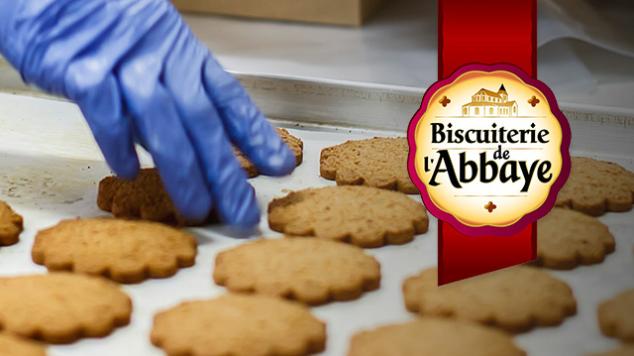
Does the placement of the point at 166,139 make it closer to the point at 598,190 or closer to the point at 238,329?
the point at 238,329

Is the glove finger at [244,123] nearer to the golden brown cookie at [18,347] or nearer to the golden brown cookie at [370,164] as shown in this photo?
the golden brown cookie at [370,164]

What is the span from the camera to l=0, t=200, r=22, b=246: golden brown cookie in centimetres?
176

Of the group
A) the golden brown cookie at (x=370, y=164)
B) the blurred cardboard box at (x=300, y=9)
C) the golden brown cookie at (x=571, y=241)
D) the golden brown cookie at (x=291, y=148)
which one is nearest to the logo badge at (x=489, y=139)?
the golden brown cookie at (x=571, y=241)

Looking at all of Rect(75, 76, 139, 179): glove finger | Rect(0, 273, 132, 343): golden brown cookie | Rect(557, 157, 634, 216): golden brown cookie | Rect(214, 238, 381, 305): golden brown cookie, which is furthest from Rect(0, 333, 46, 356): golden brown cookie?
Rect(557, 157, 634, 216): golden brown cookie

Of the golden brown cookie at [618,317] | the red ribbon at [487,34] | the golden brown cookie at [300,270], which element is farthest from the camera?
the golden brown cookie at [300,270]

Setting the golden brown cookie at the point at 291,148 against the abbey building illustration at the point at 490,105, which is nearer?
the abbey building illustration at the point at 490,105

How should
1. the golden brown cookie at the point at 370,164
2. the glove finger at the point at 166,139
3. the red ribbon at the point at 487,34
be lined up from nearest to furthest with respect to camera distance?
the red ribbon at the point at 487,34, the glove finger at the point at 166,139, the golden brown cookie at the point at 370,164

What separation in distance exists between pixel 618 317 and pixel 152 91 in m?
0.81

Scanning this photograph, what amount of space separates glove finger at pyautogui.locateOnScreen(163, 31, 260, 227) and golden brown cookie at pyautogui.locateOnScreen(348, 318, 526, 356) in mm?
400

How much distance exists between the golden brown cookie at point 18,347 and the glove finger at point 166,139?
39cm

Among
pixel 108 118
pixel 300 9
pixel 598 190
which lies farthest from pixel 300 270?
pixel 300 9

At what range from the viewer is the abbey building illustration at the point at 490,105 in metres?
1.35

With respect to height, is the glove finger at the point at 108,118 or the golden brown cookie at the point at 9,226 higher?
the glove finger at the point at 108,118

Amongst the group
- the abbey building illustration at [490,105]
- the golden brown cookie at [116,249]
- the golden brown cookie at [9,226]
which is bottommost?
the golden brown cookie at [116,249]
